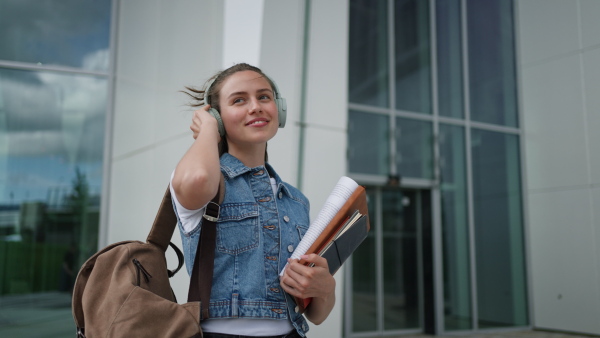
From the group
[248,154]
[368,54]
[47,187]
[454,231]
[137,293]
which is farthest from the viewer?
[454,231]

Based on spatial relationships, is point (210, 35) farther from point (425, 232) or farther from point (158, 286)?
point (425, 232)

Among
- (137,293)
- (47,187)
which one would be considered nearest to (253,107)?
(137,293)

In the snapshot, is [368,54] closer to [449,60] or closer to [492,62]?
[449,60]

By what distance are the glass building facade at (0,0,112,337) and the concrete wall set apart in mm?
7290

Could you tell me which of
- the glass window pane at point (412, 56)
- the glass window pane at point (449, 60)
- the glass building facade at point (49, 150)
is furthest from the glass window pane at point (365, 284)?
the glass building facade at point (49, 150)

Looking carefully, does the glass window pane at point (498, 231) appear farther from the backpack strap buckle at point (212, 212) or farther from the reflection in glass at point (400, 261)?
the backpack strap buckle at point (212, 212)

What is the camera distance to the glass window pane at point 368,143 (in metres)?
7.92

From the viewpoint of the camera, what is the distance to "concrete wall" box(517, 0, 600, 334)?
27.4 feet

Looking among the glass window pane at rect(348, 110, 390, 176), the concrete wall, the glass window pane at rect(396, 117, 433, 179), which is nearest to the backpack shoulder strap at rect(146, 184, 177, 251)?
the glass window pane at rect(348, 110, 390, 176)

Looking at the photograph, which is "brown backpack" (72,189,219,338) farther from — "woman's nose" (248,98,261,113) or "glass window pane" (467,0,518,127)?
"glass window pane" (467,0,518,127)

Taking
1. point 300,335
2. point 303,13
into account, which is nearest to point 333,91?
point 303,13

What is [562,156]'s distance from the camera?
8812mm

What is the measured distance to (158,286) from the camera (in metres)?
1.32

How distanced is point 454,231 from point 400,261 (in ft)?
3.51
